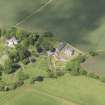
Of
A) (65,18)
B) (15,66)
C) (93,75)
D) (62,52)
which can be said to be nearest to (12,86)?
(15,66)

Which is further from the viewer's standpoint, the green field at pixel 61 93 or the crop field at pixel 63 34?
the crop field at pixel 63 34

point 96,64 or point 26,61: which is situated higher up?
point 26,61

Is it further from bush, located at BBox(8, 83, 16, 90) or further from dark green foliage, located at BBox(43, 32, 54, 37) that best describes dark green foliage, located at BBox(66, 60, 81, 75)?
bush, located at BBox(8, 83, 16, 90)

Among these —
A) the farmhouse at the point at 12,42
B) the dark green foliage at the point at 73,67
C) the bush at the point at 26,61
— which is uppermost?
the farmhouse at the point at 12,42

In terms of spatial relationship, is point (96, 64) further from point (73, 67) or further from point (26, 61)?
point (26, 61)

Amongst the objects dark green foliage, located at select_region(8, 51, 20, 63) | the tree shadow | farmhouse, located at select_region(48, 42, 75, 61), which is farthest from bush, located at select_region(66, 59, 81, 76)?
dark green foliage, located at select_region(8, 51, 20, 63)

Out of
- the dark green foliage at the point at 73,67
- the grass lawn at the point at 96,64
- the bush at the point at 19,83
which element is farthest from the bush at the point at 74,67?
the bush at the point at 19,83

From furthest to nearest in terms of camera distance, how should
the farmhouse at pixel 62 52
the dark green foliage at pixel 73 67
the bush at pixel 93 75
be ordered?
the farmhouse at pixel 62 52
the dark green foliage at pixel 73 67
the bush at pixel 93 75

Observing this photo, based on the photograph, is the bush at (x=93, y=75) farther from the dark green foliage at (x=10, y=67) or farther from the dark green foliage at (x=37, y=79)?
the dark green foliage at (x=10, y=67)

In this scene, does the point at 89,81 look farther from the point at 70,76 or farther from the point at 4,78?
the point at 4,78
